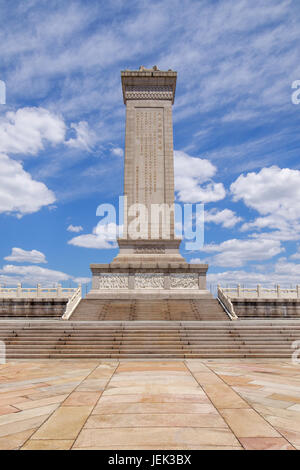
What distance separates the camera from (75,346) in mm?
11898

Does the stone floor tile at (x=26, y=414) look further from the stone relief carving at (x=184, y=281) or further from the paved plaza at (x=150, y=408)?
the stone relief carving at (x=184, y=281)

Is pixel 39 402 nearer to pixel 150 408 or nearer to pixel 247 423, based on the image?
pixel 150 408

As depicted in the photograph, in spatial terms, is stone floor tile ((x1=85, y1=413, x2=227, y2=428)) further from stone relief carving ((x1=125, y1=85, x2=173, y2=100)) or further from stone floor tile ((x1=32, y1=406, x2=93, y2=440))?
stone relief carving ((x1=125, y1=85, x2=173, y2=100))

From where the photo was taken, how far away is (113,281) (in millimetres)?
21250

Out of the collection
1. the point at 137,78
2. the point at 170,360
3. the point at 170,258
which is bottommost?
the point at 170,360

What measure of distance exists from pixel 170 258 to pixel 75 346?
39.8 feet

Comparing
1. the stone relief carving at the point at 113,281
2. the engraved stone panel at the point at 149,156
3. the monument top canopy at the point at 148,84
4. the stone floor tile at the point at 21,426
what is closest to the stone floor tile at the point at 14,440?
the stone floor tile at the point at 21,426

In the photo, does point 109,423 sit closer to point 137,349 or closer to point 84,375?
point 84,375

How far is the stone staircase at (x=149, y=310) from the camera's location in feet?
54.3

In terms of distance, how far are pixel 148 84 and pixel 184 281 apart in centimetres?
1613

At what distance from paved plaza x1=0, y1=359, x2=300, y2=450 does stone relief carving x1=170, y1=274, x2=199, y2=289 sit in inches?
466

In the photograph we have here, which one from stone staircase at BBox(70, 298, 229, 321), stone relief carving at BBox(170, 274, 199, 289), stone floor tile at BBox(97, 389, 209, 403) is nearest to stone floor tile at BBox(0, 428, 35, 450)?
stone floor tile at BBox(97, 389, 209, 403)

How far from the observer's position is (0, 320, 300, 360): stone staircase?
37.4 feet
